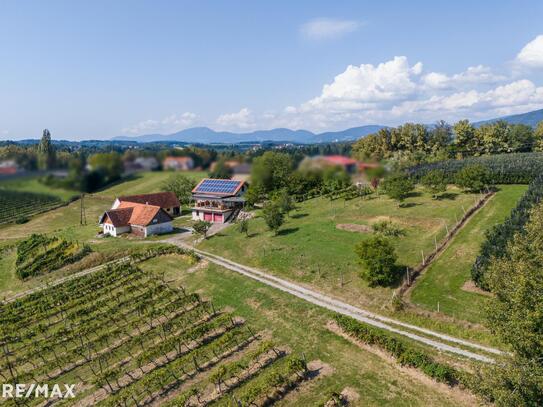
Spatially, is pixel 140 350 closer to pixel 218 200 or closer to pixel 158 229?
pixel 158 229

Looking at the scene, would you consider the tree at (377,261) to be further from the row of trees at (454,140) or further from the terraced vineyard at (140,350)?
the row of trees at (454,140)

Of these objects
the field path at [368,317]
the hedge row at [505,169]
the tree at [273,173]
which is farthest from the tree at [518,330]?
the hedge row at [505,169]

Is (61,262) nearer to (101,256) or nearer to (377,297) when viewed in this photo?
Answer: (101,256)

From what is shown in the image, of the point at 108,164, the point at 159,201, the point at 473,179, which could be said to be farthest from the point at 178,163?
the point at 159,201

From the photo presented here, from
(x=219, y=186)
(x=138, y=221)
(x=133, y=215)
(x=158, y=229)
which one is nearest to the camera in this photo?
(x=158, y=229)

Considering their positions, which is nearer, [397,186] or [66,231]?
[397,186]

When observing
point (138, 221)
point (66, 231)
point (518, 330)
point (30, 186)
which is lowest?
point (66, 231)

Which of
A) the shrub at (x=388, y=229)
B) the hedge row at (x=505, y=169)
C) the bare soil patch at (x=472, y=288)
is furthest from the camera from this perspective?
the hedge row at (x=505, y=169)
